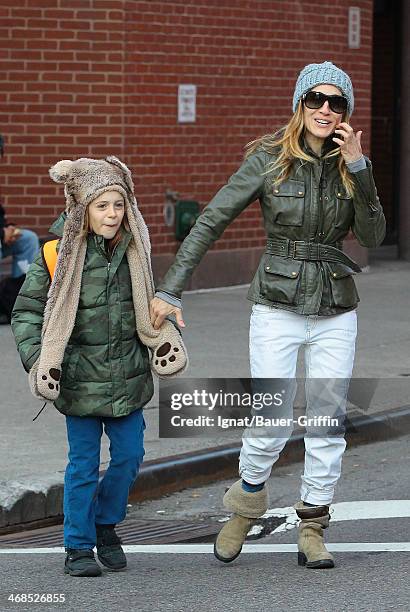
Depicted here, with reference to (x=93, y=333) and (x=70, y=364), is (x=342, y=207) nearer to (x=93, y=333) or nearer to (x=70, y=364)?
(x=93, y=333)

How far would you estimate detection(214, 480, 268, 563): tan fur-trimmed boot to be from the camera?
612 cm

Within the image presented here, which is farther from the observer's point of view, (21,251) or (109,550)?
(21,251)

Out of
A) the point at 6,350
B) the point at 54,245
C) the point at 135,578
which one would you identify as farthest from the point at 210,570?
the point at 6,350

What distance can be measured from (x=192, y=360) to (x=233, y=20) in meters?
5.40

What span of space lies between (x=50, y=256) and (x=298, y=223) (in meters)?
0.97

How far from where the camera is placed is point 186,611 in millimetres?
5477

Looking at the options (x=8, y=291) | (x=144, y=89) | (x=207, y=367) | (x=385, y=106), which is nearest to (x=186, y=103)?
(x=144, y=89)

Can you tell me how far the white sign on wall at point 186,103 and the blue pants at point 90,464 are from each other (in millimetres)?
9008

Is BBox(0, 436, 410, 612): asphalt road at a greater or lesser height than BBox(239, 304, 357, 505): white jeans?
lesser

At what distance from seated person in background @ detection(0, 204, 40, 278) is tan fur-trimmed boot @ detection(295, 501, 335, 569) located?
6679mm

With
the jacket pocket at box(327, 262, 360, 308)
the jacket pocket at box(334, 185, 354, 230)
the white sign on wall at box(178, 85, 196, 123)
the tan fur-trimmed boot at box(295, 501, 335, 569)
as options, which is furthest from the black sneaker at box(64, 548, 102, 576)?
the white sign on wall at box(178, 85, 196, 123)

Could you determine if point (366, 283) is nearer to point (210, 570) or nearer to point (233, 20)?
point (233, 20)

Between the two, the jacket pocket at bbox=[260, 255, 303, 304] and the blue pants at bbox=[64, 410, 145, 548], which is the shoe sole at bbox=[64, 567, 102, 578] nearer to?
the blue pants at bbox=[64, 410, 145, 548]

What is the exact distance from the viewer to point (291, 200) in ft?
19.5
